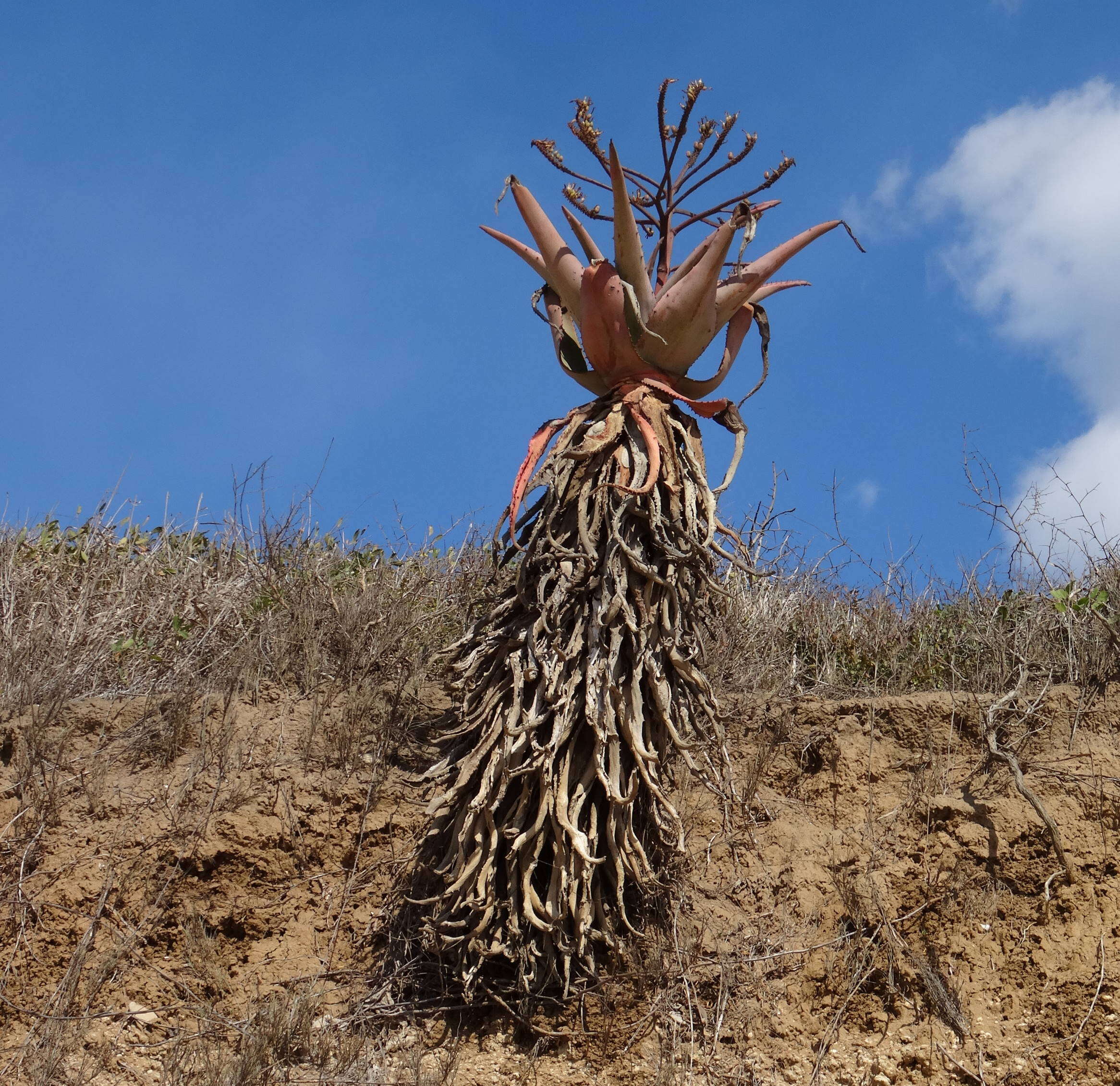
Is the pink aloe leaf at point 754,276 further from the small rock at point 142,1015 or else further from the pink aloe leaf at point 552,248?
the small rock at point 142,1015

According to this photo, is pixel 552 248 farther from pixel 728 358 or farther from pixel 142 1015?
pixel 142 1015

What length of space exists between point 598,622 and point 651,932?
1.13m

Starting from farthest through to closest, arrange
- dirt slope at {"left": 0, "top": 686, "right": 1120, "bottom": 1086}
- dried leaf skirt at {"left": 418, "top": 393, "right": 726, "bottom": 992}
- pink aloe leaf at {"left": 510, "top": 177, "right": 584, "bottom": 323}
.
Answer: pink aloe leaf at {"left": 510, "top": 177, "right": 584, "bottom": 323} → dirt slope at {"left": 0, "top": 686, "right": 1120, "bottom": 1086} → dried leaf skirt at {"left": 418, "top": 393, "right": 726, "bottom": 992}

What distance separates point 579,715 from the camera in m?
3.31

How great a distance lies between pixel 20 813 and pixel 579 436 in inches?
95.8

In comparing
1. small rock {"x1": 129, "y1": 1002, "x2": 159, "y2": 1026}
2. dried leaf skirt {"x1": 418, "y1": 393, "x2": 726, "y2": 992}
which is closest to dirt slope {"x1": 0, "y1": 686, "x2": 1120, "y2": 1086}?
small rock {"x1": 129, "y1": 1002, "x2": 159, "y2": 1026}

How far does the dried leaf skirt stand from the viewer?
3229 millimetres

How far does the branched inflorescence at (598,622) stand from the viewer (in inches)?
128

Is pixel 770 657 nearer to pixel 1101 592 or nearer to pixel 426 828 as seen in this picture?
pixel 1101 592

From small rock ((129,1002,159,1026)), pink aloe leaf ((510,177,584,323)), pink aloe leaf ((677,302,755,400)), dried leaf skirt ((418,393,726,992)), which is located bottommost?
small rock ((129,1002,159,1026))

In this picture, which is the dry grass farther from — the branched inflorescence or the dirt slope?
the branched inflorescence

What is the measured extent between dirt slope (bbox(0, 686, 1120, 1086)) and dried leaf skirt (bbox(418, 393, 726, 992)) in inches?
12.7

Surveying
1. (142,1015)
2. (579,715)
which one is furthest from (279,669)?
(579,715)

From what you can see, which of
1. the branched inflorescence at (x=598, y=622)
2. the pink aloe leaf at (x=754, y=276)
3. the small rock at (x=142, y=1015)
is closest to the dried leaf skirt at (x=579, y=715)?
the branched inflorescence at (x=598, y=622)
